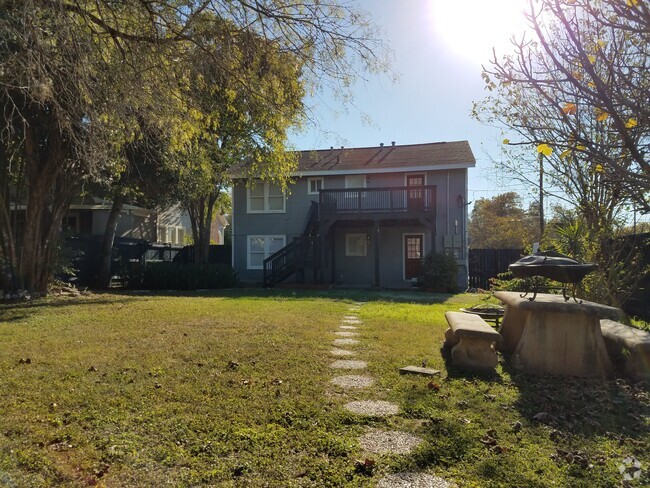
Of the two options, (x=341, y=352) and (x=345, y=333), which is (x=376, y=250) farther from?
(x=341, y=352)

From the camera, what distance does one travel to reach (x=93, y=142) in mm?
6172

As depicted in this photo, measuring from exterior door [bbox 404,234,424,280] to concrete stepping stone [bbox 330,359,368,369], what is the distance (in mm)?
15428

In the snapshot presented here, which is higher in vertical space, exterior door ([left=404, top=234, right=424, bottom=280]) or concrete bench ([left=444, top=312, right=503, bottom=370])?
exterior door ([left=404, top=234, right=424, bottom=280])

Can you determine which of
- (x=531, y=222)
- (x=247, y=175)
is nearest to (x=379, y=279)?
(x=247, y=175)

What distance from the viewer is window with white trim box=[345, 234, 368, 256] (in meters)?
21.2

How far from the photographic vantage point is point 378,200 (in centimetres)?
1881

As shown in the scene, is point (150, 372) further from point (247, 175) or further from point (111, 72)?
point (247, 175)

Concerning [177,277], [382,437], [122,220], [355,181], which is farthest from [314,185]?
[382,437]

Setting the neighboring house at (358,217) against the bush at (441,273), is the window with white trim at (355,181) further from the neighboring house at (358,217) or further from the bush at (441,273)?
the bush at (441,273)

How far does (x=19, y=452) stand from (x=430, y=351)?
4.50 m

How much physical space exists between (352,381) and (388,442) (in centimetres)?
145

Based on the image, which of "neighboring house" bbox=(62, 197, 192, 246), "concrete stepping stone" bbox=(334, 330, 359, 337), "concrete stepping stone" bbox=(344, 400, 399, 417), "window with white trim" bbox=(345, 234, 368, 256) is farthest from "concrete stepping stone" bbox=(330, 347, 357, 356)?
"neighboring house" bbox=(62, 197, 192, 246)

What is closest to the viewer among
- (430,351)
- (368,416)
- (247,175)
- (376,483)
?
(376,483)

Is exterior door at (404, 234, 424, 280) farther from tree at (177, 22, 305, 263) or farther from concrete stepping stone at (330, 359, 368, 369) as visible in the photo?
concrete stepping stone at (330, 359, 368, 369)
